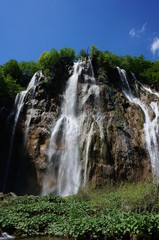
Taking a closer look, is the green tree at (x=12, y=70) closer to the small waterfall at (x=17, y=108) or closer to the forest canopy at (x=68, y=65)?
the forest canopy at (x=68, y=65)

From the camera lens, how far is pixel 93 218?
1044 centimetres

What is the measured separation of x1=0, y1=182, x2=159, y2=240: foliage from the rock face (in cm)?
667

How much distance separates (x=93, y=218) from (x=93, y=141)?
13469 mm

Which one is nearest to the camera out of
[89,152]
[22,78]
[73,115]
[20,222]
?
[20,222]

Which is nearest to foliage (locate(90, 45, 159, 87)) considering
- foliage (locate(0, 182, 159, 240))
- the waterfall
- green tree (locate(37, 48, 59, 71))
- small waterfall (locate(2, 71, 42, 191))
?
the waterfall

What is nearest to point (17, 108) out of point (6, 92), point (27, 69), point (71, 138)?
point (6, 92)

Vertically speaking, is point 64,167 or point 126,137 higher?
point 126,137

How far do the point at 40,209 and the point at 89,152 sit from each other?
33.6ft

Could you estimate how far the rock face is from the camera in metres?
22.9

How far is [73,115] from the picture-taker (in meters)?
27.0

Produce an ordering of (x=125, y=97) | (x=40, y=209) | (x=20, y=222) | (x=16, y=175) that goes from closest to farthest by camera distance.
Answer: (x=20, y=222)
(x=40, y=209)
(x=16, y=175)
(x=125, y=97)

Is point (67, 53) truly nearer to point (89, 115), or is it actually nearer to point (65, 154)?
point (89, 115)

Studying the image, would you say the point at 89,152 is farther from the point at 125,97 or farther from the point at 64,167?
the point at 125,97

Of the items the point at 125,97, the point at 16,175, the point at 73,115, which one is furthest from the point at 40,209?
the point at 125,97
